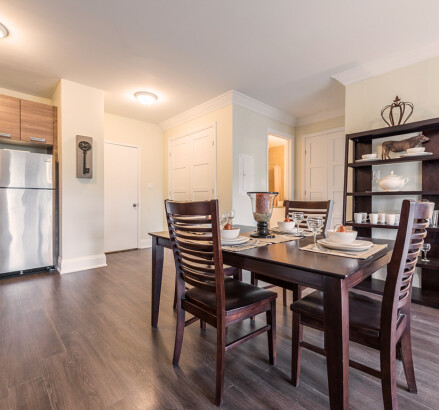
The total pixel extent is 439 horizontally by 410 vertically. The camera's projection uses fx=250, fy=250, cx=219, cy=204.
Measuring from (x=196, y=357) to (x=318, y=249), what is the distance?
3.40 ft

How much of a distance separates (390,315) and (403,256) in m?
0.27

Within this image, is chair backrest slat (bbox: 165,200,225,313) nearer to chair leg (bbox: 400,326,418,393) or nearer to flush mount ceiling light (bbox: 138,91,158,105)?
chair leg (bbox: 400,326,418,393)

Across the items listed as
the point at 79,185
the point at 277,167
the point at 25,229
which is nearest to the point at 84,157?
the point at 79,185

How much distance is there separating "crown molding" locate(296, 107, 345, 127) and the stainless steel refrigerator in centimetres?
434

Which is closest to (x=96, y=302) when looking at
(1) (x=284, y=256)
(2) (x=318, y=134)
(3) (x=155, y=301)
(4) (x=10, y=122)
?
(3) (x=155, y=301)

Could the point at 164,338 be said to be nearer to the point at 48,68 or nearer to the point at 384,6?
the point at 384,6

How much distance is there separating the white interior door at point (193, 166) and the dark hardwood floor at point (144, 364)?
235 cm

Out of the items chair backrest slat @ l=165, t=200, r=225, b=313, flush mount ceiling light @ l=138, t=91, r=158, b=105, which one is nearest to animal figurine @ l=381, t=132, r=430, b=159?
chair backrest slat @ l=165, t=200, r=225, b=313

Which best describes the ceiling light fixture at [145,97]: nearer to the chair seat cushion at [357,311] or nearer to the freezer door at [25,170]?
the freezer door at [25,170]

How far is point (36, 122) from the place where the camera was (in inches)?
137

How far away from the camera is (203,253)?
129 centimetres

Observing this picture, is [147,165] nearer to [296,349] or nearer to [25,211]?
[25,211]

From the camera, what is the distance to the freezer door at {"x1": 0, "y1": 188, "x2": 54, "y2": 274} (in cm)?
317

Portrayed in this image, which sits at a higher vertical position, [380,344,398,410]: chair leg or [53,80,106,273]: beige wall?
[53,80,106,273]: beige wall
